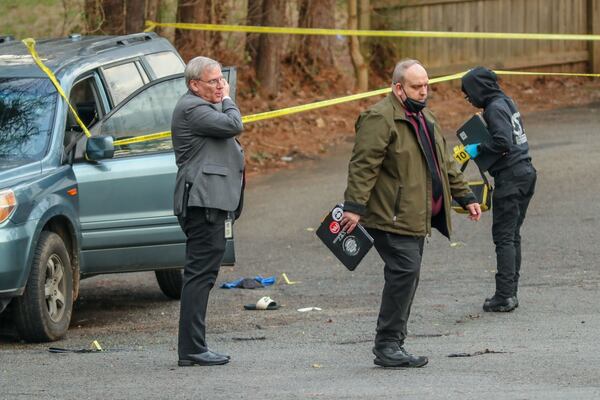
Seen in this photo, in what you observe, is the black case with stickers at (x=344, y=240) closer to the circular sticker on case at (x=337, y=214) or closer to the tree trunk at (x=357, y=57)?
the circular sticker on case at (x=337, y=214)

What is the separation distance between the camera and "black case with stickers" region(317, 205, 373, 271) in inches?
272

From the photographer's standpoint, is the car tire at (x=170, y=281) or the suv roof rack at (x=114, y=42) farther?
the car tire at (x=170, y=281)

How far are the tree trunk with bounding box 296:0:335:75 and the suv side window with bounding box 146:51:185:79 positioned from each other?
26.0 feet

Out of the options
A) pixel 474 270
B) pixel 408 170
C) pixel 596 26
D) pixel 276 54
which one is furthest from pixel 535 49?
pixel 408 170

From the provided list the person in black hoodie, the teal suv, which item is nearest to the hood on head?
the person in black hoodie

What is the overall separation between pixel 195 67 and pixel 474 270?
4123mm

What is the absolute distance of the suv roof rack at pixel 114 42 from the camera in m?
9.47

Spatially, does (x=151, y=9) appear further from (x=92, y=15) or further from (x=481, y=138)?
(x=481, y=138)

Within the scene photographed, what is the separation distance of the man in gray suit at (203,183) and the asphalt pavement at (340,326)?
0.29m

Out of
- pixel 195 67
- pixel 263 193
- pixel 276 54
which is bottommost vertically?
pixel 263 193

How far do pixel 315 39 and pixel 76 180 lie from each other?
33.9 feet

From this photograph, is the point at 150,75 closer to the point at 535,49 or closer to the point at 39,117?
the point at 39,117

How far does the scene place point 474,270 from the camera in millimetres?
10414

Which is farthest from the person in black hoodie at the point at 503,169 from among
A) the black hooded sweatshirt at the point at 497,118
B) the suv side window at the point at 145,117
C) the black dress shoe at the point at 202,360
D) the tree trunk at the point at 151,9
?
the tree trunk at the point at 151,9
